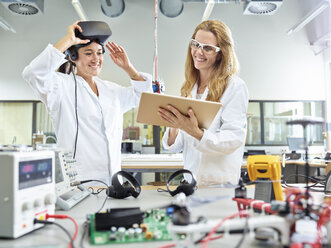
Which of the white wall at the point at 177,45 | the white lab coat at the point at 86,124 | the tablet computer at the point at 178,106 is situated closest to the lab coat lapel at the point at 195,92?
the tablet computer at the point at 178,106

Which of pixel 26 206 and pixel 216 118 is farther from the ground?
pixel 216 118

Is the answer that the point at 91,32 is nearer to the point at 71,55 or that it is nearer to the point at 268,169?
the point at 71,55

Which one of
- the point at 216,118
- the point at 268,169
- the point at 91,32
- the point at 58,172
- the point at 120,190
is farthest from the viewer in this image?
the point at 91,32

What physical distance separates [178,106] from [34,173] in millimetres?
Result: 572

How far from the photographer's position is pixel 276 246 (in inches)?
24.3

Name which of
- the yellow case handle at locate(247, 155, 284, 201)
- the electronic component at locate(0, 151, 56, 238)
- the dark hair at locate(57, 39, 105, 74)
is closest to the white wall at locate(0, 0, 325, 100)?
the dark hair at locate(57, 39, 105, 74)

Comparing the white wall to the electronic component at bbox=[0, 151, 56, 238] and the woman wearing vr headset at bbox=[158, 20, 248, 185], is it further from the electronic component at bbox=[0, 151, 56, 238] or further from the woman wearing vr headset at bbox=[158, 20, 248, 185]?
the electronic component at bbox=[0, 151, 56, 238]

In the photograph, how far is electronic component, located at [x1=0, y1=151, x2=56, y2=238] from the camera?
71 cm

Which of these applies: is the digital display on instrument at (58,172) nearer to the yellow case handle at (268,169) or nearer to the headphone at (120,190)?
the headphone at (120,190)

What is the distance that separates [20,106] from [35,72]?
472 cm

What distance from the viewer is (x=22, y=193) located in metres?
0.74

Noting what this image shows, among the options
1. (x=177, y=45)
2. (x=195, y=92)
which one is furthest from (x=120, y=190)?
(x=177, y=45)

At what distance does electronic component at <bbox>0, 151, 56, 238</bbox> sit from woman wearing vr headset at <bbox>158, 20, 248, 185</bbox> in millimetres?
535

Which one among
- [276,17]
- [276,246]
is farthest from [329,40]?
[276,246]
